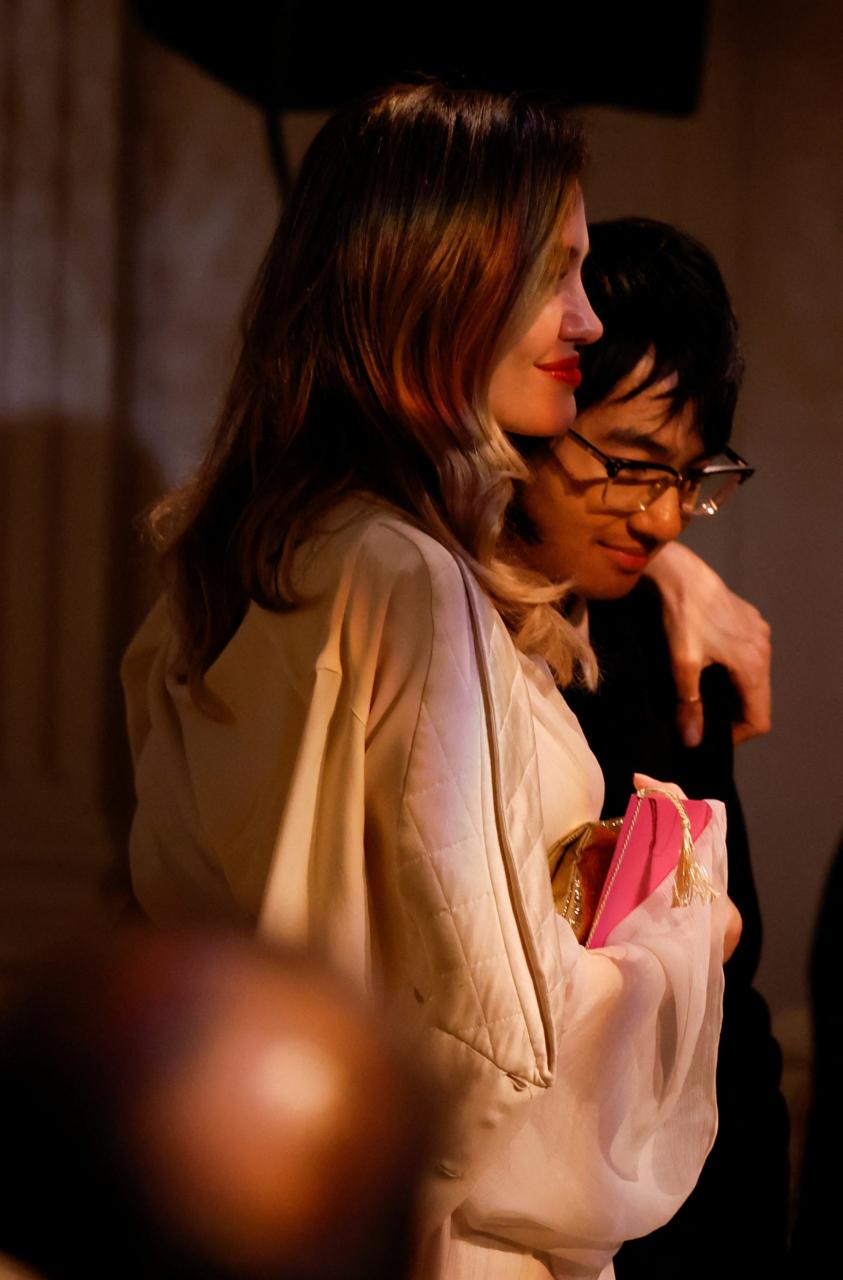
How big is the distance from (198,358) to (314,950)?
2.18 metres

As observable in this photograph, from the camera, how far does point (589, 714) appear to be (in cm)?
184

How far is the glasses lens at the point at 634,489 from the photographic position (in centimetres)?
174

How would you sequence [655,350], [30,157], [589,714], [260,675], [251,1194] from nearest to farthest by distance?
[251,1194] < [260,675] < [655,350] < [589,714] < [30,157]

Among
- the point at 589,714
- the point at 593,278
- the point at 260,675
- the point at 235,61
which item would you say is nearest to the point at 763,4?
the point at 235,61

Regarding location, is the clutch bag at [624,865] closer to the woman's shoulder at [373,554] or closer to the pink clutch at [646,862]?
the pink clutch at [646,862]

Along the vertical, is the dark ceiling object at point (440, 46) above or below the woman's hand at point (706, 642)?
above

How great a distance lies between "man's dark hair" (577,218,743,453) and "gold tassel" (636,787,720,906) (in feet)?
1.69

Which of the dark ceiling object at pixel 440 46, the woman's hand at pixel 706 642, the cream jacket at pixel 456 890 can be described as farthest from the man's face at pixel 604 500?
the dark ceiling object at pixel 440 46

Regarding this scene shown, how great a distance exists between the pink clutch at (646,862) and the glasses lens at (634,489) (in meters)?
0.42

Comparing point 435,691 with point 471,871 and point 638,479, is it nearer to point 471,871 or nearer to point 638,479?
point 471,871

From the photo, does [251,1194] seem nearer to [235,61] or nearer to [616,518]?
[616,518]

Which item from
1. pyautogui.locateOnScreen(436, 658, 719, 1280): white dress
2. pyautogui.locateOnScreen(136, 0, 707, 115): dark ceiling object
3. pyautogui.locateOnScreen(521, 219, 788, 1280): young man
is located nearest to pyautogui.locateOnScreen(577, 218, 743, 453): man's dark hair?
pyautogui.locateOnScreen(521, 219, 788, 1280): young man

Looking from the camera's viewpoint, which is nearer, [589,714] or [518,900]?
[518,900]

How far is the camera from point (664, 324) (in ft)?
5.69
